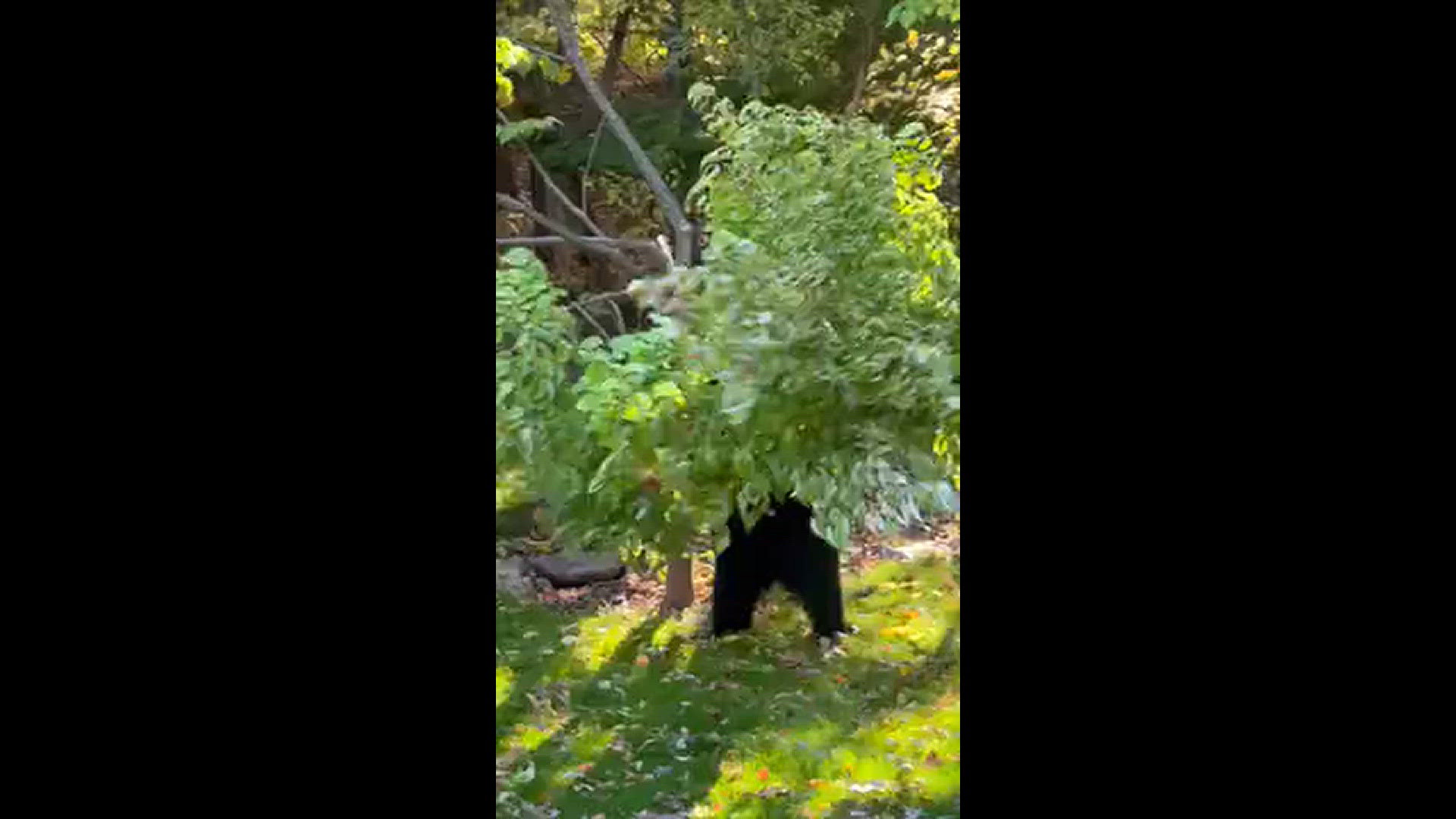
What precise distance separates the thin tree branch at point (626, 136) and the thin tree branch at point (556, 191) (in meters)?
0.16

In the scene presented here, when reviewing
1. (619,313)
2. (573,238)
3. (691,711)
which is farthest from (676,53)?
(691,711)

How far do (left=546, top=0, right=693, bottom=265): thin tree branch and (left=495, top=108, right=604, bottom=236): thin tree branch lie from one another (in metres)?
0.16

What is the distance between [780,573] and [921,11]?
4.06ft

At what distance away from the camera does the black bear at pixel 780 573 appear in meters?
2.76

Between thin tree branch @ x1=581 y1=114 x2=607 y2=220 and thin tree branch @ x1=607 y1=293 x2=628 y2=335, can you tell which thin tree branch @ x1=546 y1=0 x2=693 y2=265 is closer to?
thin tree branch @ x1=581 y1=114 x2=607 y2=220

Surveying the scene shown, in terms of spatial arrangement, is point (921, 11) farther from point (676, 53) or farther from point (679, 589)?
point (679, 589)

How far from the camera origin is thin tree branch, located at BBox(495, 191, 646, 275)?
280 cm

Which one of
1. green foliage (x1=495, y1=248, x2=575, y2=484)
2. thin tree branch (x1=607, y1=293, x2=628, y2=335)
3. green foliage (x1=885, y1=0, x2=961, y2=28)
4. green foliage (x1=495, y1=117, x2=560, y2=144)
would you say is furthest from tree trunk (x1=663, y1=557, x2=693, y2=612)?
green foliage (x1=885, y1=0, x2=961, y2=28)

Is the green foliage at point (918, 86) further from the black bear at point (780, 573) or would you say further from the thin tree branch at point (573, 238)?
the black bear at point (780, 573)

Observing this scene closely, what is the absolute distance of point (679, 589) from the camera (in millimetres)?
2906

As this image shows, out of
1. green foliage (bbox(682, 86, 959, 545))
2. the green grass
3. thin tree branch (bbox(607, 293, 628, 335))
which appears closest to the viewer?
green foliage (bbox(682, 86, 959, 545))

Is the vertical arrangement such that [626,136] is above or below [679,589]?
above
